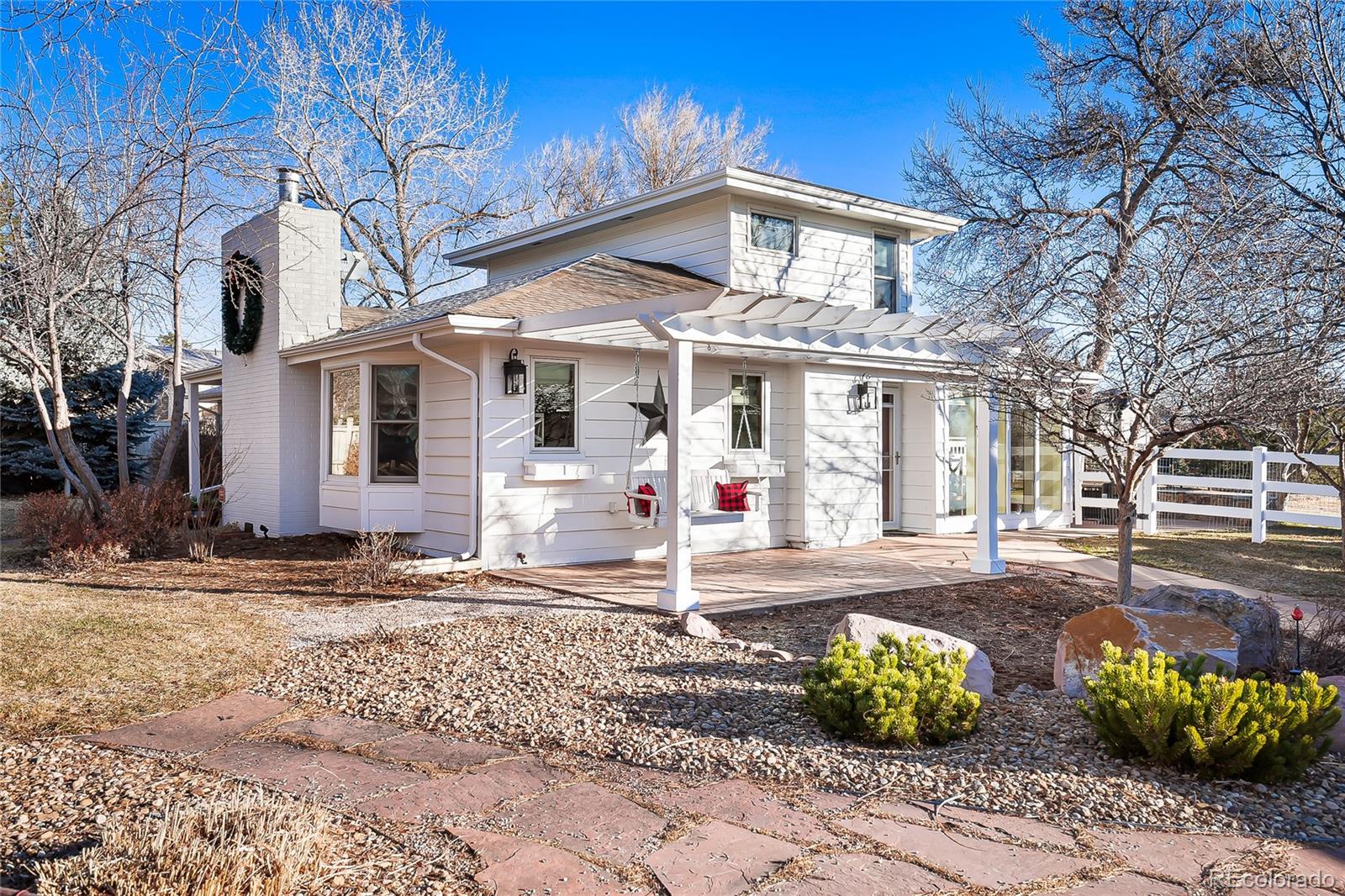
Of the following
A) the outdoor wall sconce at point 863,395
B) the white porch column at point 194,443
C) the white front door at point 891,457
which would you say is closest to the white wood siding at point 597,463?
the outdoor wall sconce at point 863,395

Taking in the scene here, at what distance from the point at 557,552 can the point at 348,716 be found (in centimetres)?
515

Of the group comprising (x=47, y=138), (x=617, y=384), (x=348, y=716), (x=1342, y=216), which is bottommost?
(x=348, y=716)

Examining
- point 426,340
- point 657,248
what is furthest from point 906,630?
point 657,248

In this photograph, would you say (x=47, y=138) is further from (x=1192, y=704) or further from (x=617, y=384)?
(x=1192, y=704)

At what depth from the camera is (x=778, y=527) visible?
11.3m

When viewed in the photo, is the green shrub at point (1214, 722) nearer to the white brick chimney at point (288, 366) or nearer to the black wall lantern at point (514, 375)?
the black wall lantern at point (514, 375)

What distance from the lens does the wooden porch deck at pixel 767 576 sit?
25.5 ft

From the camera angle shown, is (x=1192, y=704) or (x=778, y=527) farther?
(x=778, y=527)

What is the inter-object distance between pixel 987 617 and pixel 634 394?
457 cm

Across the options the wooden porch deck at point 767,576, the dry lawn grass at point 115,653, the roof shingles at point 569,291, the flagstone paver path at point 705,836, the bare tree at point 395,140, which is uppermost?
the bare tree at point 395,140

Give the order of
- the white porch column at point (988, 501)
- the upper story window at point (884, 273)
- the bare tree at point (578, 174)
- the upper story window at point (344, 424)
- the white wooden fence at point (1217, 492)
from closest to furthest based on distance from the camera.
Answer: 1. the white porch column at point (988, 501)
2. the upper story window at point (344, 424)
3. the upper story window at point (884, 273)
4. the white wooden fence at point (1217, 492)
5. the bare tree at point (578, 174)

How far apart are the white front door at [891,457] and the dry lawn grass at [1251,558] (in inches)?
91.3

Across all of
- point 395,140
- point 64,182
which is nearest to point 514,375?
point 64,182

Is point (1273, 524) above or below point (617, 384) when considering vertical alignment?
below
